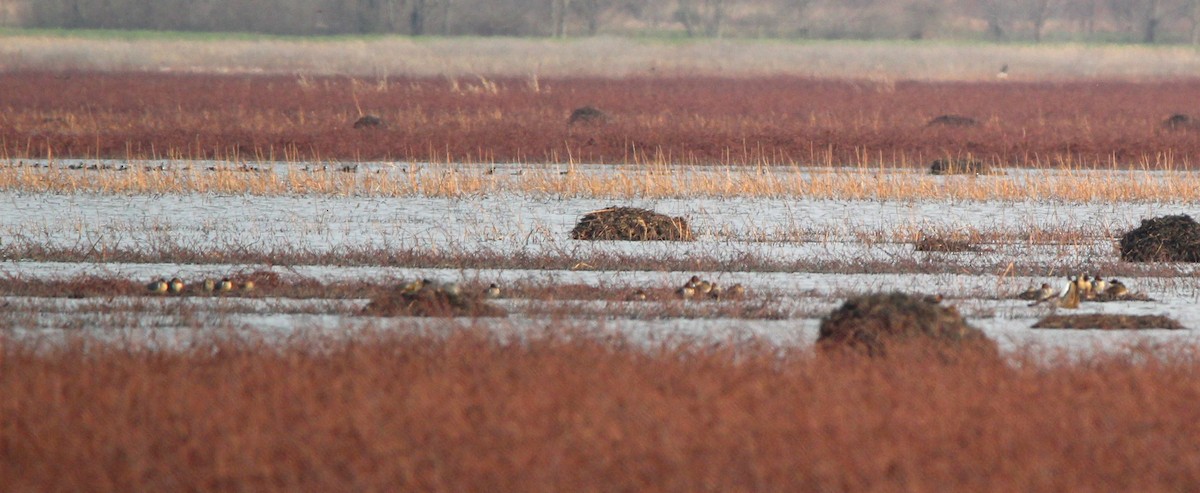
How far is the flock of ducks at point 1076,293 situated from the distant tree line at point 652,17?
83.1 m

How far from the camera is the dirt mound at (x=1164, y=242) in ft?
49.7

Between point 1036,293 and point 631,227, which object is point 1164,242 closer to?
point 1036,293

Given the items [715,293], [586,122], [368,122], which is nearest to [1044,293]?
[715,293]

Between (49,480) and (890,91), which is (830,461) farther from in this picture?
(890,91)

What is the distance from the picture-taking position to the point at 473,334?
9.34m

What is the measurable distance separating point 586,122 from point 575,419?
27876mm

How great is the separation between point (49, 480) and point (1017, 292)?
8.75 m

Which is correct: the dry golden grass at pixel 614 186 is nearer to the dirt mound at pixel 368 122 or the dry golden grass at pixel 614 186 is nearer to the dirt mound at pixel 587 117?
the dirt mound at pixel 368 122

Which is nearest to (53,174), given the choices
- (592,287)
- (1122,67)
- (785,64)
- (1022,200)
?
(592,287)

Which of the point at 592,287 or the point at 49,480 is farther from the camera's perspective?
the point at 592,287

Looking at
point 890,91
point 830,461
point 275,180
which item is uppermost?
point 890,91

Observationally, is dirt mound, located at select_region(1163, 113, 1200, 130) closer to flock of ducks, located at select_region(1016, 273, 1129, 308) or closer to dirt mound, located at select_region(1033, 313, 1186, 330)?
flock of ducks, located at select_region(1016, 273, 1129, 308)

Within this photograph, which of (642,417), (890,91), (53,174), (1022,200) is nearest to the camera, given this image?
(642,417)

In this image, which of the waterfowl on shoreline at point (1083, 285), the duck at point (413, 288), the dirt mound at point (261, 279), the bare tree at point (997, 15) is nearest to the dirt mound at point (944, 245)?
the waterfowl on shoreline at point (1083, 285)
